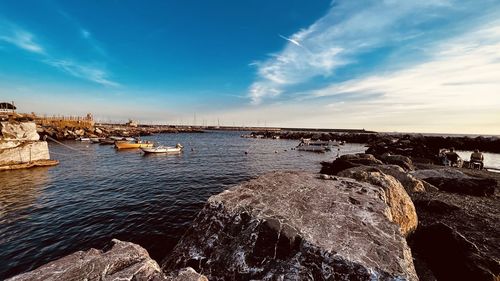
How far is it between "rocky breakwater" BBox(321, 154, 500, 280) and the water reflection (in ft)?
72.9

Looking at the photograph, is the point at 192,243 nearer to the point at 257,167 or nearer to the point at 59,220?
the point at 59,220

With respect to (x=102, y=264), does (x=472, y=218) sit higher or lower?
lower

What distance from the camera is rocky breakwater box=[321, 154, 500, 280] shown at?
6.98 metres

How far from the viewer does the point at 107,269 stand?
4926 mm

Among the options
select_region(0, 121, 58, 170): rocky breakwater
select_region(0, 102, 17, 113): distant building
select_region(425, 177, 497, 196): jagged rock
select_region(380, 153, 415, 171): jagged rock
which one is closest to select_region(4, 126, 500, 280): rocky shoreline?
select_region(425, 177, 497, 196): jagged rock

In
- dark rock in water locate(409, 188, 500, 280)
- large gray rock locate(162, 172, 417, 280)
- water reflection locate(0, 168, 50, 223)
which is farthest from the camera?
water reflection locate(0, 168, 50, 223)

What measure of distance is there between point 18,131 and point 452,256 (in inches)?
1736

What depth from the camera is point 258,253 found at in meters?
6.33

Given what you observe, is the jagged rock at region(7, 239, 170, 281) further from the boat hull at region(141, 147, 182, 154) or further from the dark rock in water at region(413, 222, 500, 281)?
the boat hull at region(141, 147, 182, 154)

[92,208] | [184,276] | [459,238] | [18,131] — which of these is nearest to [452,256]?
[459,238]

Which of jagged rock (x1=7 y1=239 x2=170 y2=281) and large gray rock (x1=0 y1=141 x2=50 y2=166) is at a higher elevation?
jagged rock (x1=7 y1=239 x2=170 y2=281)

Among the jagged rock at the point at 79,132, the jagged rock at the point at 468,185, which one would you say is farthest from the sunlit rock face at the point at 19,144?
the jagged rock at the point at 79,132

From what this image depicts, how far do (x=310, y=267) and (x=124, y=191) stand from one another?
64.2 ft

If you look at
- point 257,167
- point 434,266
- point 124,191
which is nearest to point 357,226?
point 434,266
